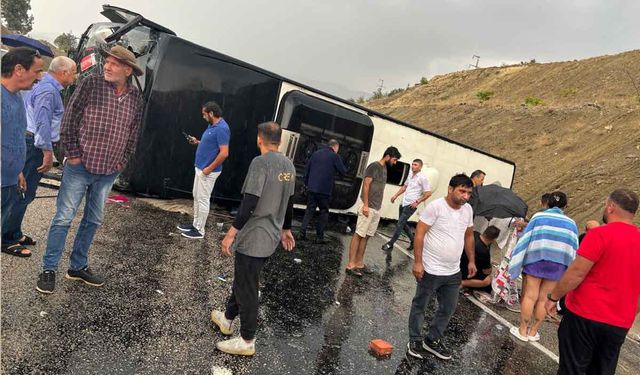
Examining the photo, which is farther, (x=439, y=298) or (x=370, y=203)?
(x=370, y=203)

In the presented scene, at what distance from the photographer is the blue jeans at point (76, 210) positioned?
13.1ft

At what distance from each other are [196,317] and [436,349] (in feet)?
8.02

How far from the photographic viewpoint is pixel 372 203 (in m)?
6.75

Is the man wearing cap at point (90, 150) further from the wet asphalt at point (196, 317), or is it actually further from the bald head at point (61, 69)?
the bald head at point (61, 69)

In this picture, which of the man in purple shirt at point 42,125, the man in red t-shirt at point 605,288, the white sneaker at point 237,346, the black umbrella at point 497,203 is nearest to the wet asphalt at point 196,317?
the white sneaker at point 237,346

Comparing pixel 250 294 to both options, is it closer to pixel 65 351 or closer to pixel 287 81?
pixel 65 351

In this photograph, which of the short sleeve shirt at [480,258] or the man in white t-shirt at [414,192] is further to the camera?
the man in white t-shirt at [414,192]

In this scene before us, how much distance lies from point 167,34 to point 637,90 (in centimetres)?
2906

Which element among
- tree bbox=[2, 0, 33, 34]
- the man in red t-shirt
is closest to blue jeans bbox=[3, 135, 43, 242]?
the man in red t-shirt

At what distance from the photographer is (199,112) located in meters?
7.89

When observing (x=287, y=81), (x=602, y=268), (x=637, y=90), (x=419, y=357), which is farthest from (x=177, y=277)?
(x=637, y=90)

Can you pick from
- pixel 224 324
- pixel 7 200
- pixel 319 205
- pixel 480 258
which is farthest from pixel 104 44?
pixel 480 258

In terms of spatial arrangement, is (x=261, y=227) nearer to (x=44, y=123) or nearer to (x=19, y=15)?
(x=44, y=123)

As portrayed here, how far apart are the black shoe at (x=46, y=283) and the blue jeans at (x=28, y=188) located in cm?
110
